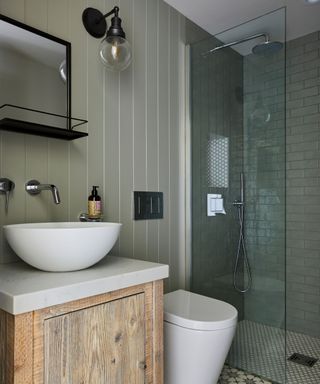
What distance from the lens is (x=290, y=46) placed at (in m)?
2.70

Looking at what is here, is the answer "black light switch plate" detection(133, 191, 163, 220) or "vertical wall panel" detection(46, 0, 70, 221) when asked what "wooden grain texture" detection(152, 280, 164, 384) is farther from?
"black light switch plate" detection(133, 191, 163, 220)

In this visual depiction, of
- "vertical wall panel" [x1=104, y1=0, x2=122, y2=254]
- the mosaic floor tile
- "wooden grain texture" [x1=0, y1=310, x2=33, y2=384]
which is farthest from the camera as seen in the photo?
the mosaic floor tile

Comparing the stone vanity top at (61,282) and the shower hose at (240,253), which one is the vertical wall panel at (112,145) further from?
the shower hose at (240,253)

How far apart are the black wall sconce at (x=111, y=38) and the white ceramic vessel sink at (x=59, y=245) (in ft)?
2.91

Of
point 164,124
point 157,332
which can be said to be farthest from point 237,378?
point 164,124

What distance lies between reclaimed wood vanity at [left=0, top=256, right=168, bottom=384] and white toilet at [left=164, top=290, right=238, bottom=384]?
0.27m

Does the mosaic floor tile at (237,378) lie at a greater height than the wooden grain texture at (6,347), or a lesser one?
lesser

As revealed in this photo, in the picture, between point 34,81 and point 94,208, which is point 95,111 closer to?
point 34,81

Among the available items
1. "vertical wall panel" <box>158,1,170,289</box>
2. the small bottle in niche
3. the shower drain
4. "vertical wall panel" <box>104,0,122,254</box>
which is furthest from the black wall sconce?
the shower drain

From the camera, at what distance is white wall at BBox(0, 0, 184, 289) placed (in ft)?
4.67

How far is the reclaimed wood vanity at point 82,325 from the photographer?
0.87m

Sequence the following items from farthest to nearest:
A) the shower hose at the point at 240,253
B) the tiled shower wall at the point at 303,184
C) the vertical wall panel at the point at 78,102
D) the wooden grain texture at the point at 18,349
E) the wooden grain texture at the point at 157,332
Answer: the tiled shower wall at the point at 303,184, the shower hose at the point at 240,253, the vertical wall panel at the point at 78,102, the wooden grain texture at the point at 157,332, the wooden grain texture at the point at 18,349

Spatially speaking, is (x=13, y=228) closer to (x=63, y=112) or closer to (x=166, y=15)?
(x=63, y=112)

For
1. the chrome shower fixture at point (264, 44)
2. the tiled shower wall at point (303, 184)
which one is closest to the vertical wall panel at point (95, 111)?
the chrome shower fixture at point (264, 44)
